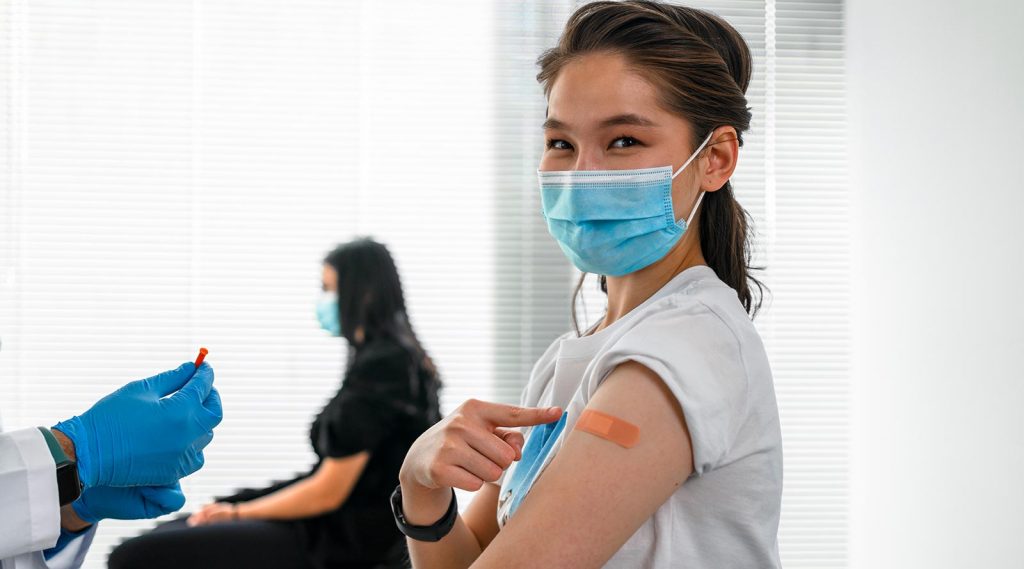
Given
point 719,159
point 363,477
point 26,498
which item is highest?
point 719,159

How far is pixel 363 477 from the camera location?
2398 mm

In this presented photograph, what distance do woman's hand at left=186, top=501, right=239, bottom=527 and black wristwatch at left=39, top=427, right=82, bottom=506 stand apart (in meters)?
1.46

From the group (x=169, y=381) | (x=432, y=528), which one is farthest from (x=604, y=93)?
(x=169, y=381)

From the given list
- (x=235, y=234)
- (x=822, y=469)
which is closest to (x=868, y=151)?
(x=822, y=469)

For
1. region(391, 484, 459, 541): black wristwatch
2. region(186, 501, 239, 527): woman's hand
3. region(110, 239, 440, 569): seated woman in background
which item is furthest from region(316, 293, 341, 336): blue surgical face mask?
region(391, 484, 459, 541): black wristwatch

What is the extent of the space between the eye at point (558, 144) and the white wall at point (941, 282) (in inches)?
43.6

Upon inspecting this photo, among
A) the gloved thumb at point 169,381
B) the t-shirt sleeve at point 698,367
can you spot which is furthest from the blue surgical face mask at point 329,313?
the t-shirt sleeve at point 698,367

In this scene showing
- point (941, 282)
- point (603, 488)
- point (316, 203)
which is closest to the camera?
point (603, 488)

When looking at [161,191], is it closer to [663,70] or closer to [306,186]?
[306,186]

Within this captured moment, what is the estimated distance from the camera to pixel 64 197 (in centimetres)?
282

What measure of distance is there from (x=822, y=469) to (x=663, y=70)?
237 centimetres

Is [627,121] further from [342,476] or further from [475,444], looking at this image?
[342,476]

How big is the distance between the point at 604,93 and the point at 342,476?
1747 mm

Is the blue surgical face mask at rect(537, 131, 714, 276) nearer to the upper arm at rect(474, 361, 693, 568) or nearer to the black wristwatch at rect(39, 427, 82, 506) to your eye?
the upper arm at rect(474, 361, 693, 568)
